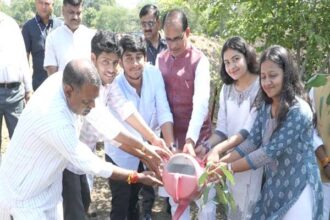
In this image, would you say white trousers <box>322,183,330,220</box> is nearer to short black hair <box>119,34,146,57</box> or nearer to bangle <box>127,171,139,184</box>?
bangle <box>127,171,139,184</box>

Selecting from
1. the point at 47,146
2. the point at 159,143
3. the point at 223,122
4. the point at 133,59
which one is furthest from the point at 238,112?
the point at 47,146

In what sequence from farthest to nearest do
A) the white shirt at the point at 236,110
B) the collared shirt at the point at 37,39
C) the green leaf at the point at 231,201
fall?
the collared shirt at the point at 37,39 → the white shirt at the point at 236,110 → the green leaf at the point at 231,201

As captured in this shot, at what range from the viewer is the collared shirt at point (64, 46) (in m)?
4.48

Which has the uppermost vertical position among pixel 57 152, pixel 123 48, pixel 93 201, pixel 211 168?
pixel 123 48

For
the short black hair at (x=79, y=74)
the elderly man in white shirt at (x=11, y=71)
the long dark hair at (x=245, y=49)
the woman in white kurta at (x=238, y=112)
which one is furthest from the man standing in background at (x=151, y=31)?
the short black hair at (x=79, y=74)

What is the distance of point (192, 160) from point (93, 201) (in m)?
2.16

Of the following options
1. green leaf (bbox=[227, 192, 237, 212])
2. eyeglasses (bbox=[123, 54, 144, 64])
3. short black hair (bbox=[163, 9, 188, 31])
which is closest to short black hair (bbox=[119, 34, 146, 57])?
eyeglasses (bbox=[123, 54, 144, 64])

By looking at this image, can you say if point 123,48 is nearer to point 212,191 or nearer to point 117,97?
point 117,97

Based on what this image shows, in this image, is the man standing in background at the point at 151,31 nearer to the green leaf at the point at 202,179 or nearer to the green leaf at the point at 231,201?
the green leaf at the point at 231,201

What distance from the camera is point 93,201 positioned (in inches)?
186

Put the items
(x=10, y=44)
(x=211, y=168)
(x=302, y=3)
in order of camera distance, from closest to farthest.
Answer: (x=211, y=168) → (x=302, y=3) → (x=10, y=44)

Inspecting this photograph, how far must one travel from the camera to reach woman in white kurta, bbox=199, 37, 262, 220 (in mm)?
3184

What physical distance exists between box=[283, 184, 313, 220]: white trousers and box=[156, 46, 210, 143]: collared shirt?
0.86 meters

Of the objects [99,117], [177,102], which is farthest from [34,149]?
[177,102]
